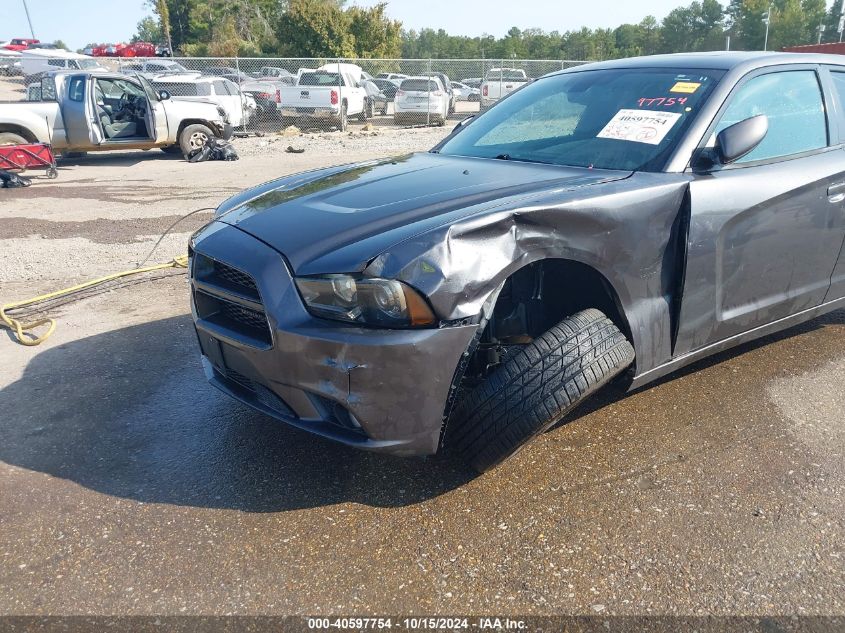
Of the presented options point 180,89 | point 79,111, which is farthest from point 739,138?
point 180,89

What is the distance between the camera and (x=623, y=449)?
3.08 m

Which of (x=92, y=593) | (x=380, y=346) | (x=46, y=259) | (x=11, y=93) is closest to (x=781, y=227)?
(x=380, y=346)

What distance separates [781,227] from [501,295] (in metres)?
1.51

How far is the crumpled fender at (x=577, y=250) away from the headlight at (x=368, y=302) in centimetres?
4

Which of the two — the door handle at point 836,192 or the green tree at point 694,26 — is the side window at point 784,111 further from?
the green tree at point 694,26

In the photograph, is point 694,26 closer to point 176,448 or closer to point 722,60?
point 722,60

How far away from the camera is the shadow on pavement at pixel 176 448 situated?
281 centimetres

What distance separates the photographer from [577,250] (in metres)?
2.65

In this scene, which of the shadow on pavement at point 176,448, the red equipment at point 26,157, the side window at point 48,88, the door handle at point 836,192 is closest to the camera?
the shadow on pavement at point 176,448

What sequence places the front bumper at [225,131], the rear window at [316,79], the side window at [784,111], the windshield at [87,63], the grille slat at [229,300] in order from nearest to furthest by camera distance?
the grille slat at [229,300], the side window at [784,111], the front bumper at [225,131], the rear window at [316,79], the windshield at [87,63]

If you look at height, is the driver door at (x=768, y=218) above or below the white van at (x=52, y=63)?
below

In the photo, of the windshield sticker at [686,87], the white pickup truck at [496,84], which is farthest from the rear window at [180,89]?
the windshield sticker at [686,87]

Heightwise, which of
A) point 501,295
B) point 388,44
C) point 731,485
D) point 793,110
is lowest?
point 731,485

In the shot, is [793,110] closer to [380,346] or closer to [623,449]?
[623,449]
